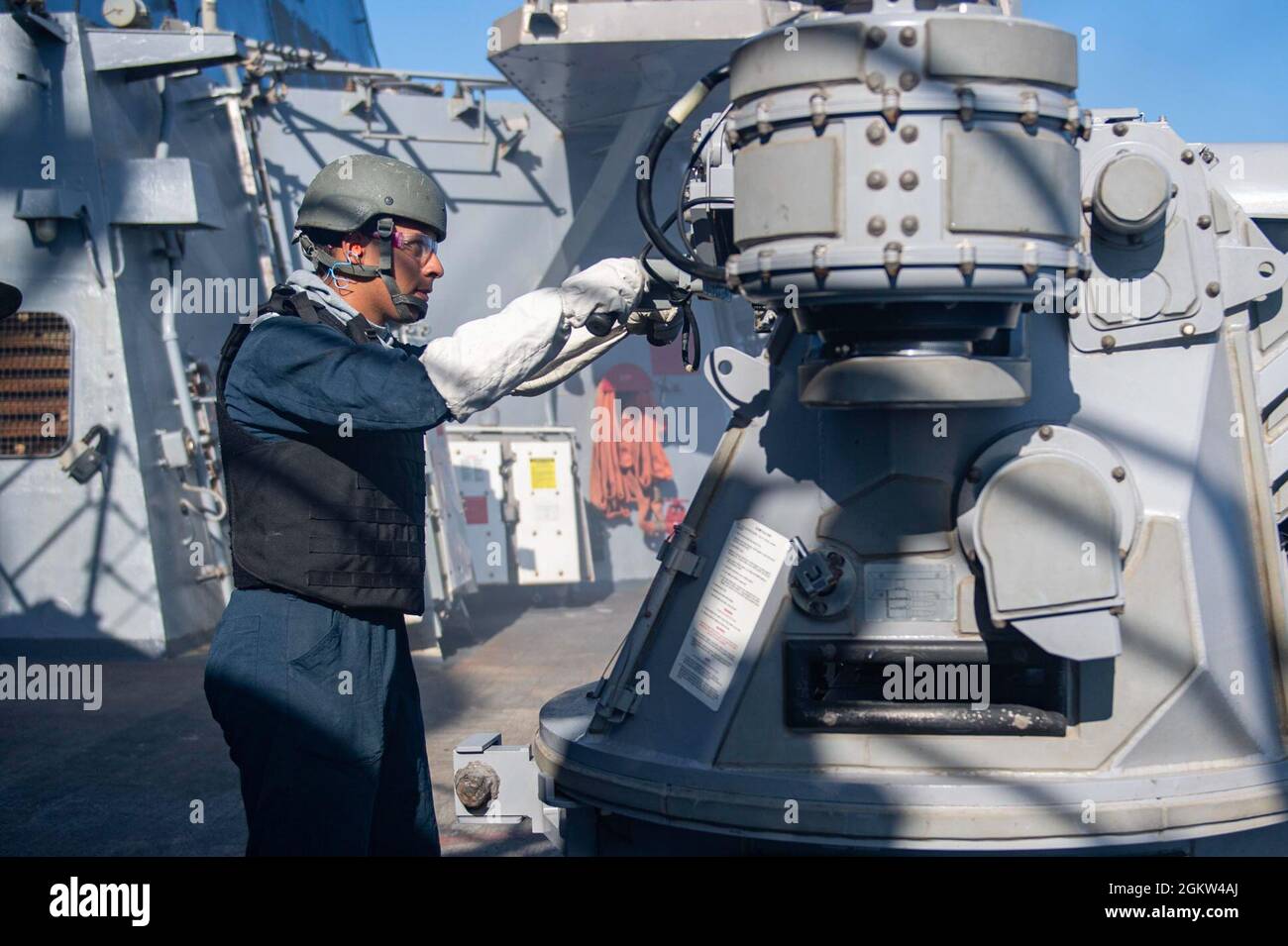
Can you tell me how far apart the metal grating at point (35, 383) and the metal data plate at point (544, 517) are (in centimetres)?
312

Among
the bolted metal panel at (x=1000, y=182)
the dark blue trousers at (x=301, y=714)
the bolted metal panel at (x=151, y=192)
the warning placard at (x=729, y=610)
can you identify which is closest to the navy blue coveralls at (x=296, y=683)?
Answer: the dark blue trousers at (x=301, y=714)

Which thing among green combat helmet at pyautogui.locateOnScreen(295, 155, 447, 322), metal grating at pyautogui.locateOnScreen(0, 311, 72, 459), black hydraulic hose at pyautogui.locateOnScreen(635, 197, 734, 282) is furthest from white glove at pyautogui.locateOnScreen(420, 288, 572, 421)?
metal grating at pyautogui.locateOnScreen(0, 311, 72, 459)

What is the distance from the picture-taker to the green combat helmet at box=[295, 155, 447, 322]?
2.47m

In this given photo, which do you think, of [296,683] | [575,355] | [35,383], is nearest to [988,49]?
[575,355]

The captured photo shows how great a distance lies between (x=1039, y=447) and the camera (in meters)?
1.97

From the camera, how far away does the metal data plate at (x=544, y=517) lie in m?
8.52

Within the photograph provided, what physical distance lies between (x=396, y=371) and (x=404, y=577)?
A: 1.69ft

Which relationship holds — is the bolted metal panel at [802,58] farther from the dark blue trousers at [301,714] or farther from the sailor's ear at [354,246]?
the dark blue trousers at [301,714]

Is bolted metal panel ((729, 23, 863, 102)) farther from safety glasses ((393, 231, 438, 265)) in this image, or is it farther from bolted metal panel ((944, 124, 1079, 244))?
safety glasses ((393, 231, 438, 265))

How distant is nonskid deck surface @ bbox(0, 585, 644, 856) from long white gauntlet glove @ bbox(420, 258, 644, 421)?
51.6 inches

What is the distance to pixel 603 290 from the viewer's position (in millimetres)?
2229

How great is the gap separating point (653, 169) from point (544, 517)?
658 cm

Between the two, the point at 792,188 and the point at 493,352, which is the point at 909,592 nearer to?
the point at 792,188

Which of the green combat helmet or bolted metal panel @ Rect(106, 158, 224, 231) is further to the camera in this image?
bolted metal panel @ Rect(106, 158, 224, 231)
